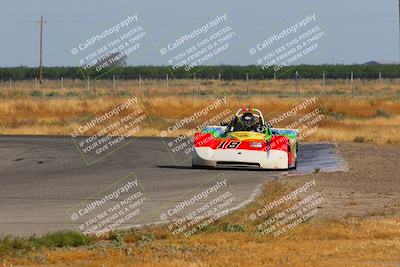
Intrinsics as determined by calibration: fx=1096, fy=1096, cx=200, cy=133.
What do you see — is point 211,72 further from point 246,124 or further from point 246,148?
point 246,148

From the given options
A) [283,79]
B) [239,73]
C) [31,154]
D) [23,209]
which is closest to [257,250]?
[23,209]

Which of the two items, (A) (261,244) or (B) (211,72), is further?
(B) (211,72)

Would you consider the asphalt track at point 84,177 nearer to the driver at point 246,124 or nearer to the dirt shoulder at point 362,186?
the dirt shoulder at point 362,186

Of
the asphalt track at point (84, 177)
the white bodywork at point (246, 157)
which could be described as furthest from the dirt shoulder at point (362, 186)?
the white bodywork at point (246, 157)

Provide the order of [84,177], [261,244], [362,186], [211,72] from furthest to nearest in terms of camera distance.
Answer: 1. [211,72]
2. [84,177]
3. [362,186]
4. [261,244]

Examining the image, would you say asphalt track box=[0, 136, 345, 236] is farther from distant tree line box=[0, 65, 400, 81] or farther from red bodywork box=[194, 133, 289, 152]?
distant tree line box=[0, 65, 400, 81]

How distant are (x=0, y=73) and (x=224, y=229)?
117575 mm

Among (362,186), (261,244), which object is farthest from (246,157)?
(261,244)

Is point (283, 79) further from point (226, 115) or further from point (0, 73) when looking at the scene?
point (226, 115)

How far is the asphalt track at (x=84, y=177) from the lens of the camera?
655 inches

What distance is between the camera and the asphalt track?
54.5 ft

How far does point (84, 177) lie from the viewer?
78.3 ft


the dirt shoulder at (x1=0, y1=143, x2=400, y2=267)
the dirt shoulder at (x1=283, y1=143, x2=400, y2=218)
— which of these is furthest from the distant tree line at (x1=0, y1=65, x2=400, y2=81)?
the dirt shoulder at (x1=0, y1=143, x2=400, y2=267)

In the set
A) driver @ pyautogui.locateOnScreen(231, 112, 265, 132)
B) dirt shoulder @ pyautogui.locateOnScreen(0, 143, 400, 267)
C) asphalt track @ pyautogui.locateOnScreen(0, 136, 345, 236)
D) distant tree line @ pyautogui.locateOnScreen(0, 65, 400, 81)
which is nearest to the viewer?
dirt shoulder @ pyautogui.locateOnScreen(0, 143, 400, 267)
